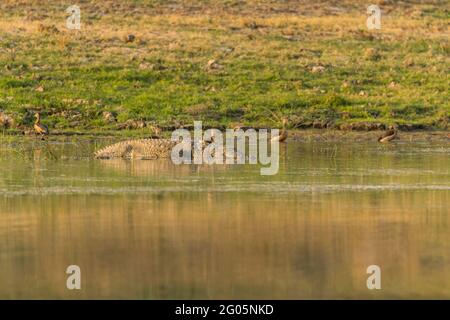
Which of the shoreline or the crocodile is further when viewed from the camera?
the shoreline

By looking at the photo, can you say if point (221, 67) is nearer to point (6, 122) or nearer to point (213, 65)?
point (213, 65)

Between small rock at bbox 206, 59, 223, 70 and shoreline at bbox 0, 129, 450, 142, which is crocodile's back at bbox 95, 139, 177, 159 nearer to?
shoreline at bbox 0, 129, 450, 142

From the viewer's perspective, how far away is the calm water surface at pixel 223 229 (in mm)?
11281

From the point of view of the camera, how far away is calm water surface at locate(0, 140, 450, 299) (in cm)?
1128

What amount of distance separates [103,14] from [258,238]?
1245 inches

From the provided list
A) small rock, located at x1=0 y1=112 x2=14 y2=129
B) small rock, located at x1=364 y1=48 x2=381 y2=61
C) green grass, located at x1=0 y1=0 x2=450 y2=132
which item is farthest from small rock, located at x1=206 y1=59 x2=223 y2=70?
small rock, located at x1=0 y1=112 x2=14 y2=129

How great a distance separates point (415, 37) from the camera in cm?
4206


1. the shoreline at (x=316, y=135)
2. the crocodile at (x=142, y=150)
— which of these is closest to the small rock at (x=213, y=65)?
the shoreline at (x=316, y=135)

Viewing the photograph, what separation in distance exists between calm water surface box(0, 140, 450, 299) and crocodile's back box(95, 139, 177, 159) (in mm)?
671

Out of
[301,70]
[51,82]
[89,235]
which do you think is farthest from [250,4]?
[89,235]

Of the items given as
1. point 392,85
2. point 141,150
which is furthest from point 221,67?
point 141,150

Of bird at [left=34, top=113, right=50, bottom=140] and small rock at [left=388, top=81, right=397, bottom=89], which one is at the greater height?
small rock at [left=388, top=81, right=397, bottom=89]

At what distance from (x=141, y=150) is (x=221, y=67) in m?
12.0

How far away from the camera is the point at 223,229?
14.4m
